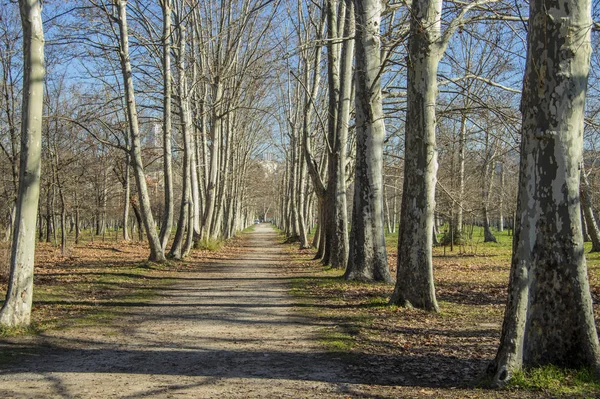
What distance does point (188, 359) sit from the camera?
6.39 m

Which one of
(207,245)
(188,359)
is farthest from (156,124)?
(188,359)

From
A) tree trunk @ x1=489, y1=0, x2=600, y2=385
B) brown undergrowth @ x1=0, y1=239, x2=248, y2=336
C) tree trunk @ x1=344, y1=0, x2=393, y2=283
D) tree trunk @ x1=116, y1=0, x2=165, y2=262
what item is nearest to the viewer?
tree trunk @ x1=489, y1=0, x2=600, y2=385

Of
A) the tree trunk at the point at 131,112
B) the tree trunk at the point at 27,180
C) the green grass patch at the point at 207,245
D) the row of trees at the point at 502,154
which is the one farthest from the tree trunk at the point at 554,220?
the green grass patch at the point at 207,245

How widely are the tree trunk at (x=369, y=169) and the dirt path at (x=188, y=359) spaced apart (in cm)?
303

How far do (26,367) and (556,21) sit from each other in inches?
251

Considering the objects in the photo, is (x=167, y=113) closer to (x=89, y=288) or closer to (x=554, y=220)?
(x=89, y=288)

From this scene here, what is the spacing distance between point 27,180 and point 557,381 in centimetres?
702

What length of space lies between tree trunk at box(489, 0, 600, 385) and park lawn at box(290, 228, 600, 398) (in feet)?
0.90

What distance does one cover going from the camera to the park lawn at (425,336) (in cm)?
498

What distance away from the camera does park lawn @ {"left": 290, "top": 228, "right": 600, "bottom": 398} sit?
16.3 ft

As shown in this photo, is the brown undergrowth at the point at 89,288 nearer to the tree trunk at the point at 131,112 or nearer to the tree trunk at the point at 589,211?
the tree trunk at the point at 131,112

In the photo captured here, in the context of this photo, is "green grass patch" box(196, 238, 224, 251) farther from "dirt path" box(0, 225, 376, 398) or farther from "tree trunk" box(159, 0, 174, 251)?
"dirt path" box(0, 225, 376, 398)

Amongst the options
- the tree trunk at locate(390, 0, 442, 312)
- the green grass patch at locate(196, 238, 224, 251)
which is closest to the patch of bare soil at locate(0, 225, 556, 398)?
the tree trunk at locate(390, 0, 442, 312)

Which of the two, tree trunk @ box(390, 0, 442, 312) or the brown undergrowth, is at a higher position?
tree trunk @ box(390, 0, 442, 312)
